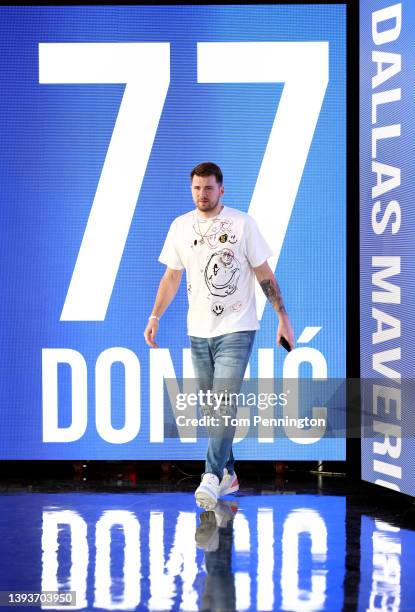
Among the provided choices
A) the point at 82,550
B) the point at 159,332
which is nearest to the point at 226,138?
the point at 159,332

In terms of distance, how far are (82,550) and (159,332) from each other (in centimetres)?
188

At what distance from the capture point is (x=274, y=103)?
554cm

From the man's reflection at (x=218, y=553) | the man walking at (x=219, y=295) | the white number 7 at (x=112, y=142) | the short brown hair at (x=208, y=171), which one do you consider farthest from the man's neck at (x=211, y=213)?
the man's reflection at (x=218, y=553)

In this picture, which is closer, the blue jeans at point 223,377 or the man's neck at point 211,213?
the blue jeans at point 223,377

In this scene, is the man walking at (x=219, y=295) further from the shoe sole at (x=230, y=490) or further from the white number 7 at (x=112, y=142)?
the white number 7 at (x=112, y=142)

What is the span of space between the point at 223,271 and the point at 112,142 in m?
1.31

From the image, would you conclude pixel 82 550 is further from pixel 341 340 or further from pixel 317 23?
pixel 317 23

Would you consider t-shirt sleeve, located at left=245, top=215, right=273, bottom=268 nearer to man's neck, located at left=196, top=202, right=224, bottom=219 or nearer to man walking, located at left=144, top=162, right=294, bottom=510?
man walking, located at left=144, top=162, right=294, bottom=510

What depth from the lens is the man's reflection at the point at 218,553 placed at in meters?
3.25

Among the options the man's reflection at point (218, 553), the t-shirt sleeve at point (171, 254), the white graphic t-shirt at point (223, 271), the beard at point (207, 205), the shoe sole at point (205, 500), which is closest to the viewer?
the man's reflection at point (218, 553)

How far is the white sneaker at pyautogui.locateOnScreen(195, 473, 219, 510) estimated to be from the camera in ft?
14.7

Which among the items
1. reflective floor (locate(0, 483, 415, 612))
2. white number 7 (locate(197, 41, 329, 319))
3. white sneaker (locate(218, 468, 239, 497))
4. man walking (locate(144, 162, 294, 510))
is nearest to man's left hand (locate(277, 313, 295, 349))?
man walking (locate(144, 162, 294, 510))

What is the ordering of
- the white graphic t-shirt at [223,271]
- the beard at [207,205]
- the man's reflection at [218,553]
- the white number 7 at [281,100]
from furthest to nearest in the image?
the white number 7 at [281,100] < the beard at [207,205] < the white graphic t-shirt at [223,271] < the man's reflection at [218,553]

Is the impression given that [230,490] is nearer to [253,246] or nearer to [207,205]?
[253,246]
